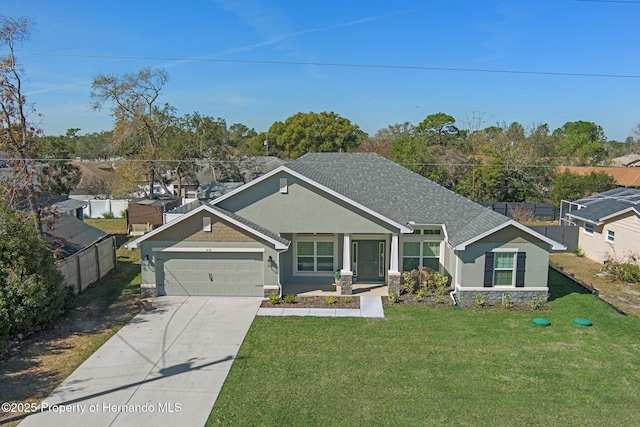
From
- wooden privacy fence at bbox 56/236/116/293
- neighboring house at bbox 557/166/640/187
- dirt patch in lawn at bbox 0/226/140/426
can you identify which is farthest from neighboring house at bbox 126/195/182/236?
neighboring house at bbox 557/166/640/187

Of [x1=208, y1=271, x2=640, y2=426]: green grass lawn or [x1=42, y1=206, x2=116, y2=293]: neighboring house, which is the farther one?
[x1=42, y1=206, x2=116, y2=293]: neighboring house

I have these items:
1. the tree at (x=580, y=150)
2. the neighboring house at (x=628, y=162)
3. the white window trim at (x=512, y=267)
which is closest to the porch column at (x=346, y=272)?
the white window trim at (x=512, y=267)

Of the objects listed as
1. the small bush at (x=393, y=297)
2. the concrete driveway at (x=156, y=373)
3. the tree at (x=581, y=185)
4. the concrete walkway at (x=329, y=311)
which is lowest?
the concrete driveway at (x=156, y=373)

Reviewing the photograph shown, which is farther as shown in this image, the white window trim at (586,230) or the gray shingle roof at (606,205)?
the white window trim at (586,230)

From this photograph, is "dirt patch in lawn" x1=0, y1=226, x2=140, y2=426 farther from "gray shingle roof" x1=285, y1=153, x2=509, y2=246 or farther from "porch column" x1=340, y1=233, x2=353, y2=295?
"gray shingle roof" x1=285, y1=153, x2=509, y2=246

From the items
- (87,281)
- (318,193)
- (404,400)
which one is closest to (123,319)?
(87,281)

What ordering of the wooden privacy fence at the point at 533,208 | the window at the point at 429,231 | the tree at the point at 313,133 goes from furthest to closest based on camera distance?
the tree at the point at 313,133, the wooden privacy fence at the point at 533,208, the window at the point at 429,231

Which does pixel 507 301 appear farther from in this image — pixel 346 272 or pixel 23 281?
pixel 23 281

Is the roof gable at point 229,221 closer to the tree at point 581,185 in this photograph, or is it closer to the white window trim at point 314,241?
the white window trim at point 314,241
